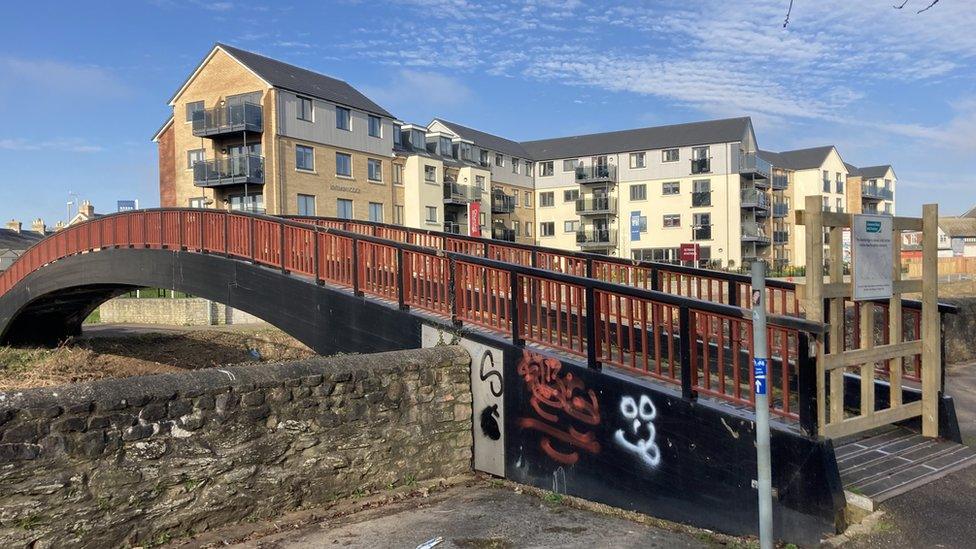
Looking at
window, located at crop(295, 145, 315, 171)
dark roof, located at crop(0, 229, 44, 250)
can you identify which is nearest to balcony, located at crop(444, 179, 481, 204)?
window, located at crop(295, 145, 315, 171)

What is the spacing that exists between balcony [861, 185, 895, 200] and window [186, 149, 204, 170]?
66.3 meters

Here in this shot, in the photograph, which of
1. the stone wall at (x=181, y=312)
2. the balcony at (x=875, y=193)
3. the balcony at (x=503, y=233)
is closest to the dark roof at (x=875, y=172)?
the balcony at (x=875, y=193)

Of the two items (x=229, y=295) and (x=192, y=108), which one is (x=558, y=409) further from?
(x=192, y=108)

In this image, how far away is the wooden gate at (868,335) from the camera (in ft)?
17.5

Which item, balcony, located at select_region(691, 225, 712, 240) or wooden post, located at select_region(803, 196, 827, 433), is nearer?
wooden post, located at select_region(803, 196, 827, 433)

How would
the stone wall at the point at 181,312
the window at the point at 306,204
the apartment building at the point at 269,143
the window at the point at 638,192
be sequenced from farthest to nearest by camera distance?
the window at the point at 638,192
the window at the point at 306,204
the apartment building at the point at 269,143
the stone wall at the point at 181,312

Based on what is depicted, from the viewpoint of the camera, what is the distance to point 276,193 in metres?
35.8

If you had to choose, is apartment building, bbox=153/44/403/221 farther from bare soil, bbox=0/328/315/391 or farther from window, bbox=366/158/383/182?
bare soil, bbox=0/328/315/391

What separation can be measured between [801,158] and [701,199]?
20.1 meters

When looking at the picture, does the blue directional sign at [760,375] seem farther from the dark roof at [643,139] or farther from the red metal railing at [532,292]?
the dark roof at [643,139]

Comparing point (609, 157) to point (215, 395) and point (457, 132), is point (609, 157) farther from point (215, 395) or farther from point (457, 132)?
point (215, 395)

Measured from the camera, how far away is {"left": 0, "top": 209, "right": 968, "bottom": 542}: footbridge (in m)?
5.07

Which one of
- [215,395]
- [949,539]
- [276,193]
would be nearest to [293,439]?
[215,395]

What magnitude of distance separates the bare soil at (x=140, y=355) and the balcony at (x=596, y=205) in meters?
34.6
